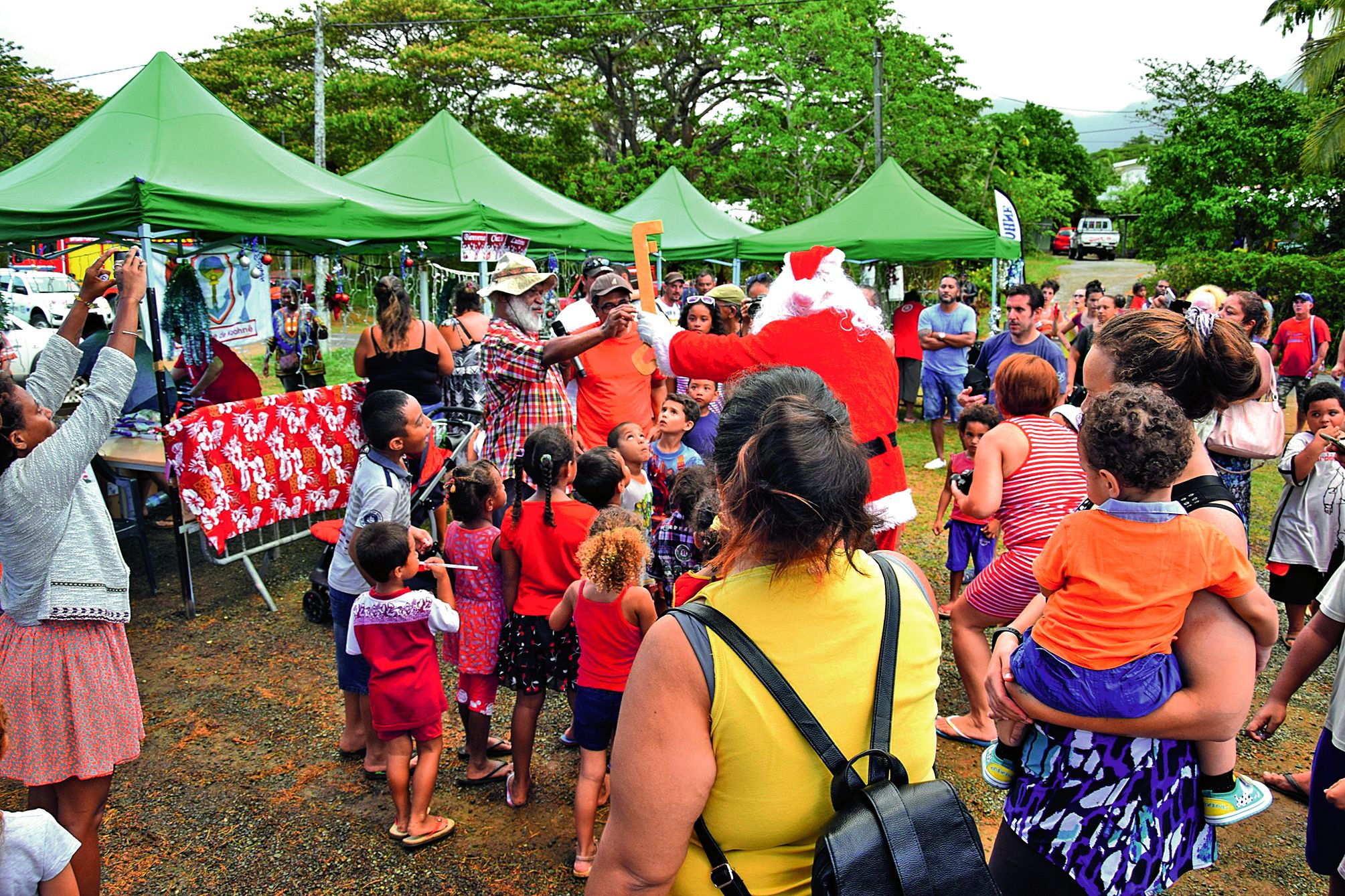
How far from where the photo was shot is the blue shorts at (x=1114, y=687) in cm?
169

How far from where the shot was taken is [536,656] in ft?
10.7

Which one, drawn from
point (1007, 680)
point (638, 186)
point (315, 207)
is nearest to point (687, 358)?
point (1007, 680)

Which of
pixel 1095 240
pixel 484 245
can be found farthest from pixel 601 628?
pixel 1095 240

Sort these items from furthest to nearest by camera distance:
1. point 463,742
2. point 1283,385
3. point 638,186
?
point 638,186 → point 1283,385 → point 463,742

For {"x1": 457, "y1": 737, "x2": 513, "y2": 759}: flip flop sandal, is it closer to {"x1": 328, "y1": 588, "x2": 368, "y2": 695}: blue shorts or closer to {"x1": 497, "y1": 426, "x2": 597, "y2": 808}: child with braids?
{"x1": 497, "y1": 426, "x2": 597, "y2": 808}: child with braids

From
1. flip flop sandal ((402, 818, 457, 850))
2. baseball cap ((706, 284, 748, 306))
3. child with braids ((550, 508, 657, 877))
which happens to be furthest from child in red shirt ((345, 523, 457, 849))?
baseball cap ((706, 284, 748, 306))

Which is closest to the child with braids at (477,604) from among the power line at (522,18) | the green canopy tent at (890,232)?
the green canopy tent at (890,232)

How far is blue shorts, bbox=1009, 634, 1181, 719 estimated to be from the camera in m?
1.69

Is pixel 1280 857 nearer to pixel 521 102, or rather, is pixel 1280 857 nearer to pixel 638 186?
pixel 638 186

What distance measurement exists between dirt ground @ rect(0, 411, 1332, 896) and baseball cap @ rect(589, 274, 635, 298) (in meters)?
2.11

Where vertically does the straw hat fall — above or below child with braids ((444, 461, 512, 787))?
above

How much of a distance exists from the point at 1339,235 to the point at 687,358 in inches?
988

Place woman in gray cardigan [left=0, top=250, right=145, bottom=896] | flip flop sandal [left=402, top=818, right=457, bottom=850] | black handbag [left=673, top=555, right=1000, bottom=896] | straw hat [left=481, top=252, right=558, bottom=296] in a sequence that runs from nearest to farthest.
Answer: black handbag [left=673, top=555, right=1000, bottom=896] → woman in gray cardigan [left=0, top=250, right=145, bottom=896] → flip flop sandal [left=402, top=818, right=457, bottom=850] → straw hat [left=481, top=252, right=558, bottom=296]

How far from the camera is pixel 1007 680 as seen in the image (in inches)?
73.2
